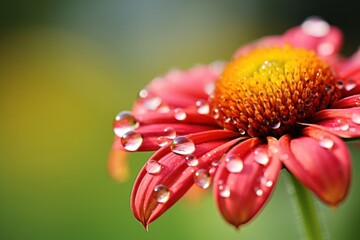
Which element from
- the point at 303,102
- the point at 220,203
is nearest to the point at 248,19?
the point at 303,102

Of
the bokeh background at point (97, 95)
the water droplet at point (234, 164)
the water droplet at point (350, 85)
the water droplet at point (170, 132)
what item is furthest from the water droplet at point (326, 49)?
the bokeh background at point (97, 95)

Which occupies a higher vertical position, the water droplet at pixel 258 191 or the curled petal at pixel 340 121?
the curled petal at pixel 340 121

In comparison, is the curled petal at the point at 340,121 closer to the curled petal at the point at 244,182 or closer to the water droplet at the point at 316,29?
the curled petal at the point at 244,182

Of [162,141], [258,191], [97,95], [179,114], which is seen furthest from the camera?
[97,95]

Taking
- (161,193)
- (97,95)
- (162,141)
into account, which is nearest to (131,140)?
(162,141)

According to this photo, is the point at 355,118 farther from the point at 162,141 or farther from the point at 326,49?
the point at 326,49

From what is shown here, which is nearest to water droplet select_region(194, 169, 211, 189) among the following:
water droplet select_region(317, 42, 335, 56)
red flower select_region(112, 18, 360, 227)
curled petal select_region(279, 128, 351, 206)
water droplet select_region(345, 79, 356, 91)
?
red flower select_region(112, 18, 360, 227)

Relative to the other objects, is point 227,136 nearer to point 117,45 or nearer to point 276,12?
point 117,45
